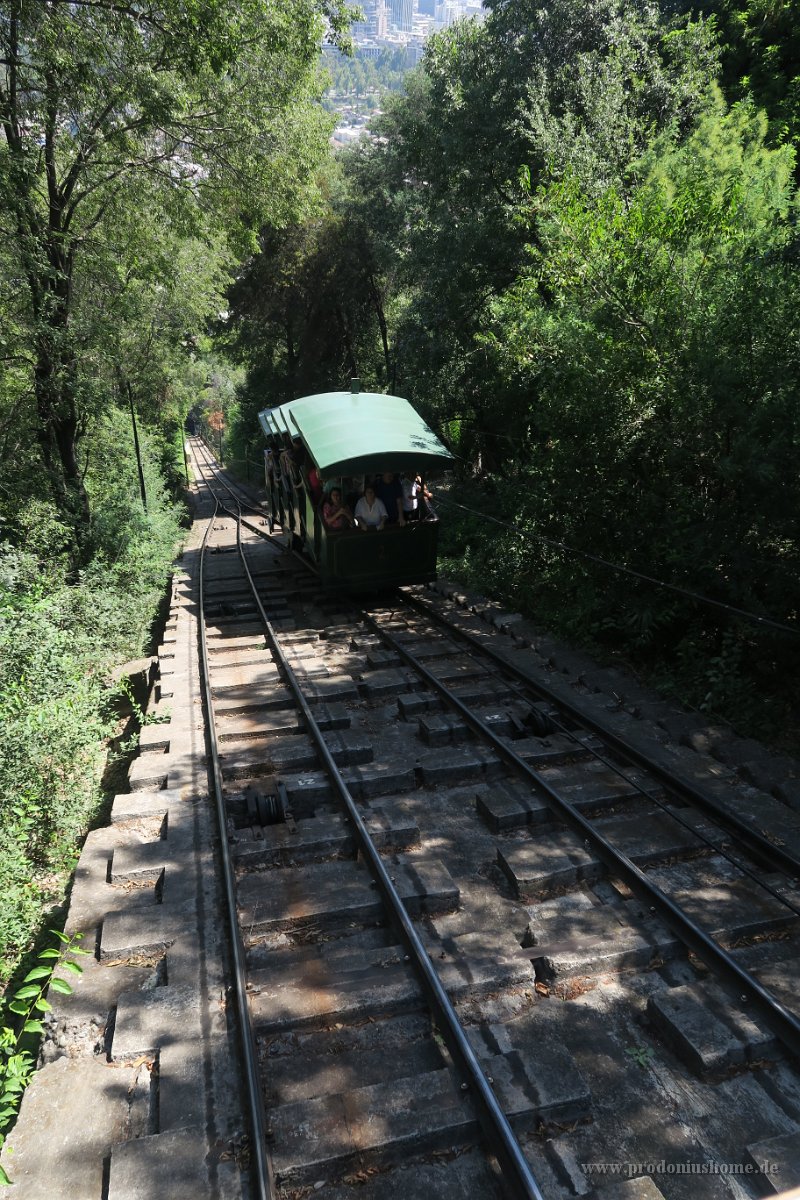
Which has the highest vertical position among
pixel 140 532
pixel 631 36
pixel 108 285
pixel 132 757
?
pixel 631 36

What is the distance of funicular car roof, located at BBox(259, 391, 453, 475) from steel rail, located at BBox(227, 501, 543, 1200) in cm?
523

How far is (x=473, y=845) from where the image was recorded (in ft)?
18.5

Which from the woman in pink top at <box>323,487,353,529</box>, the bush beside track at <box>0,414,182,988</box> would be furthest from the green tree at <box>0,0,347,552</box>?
the woman in pink top at <box>323,487,353,529</box>

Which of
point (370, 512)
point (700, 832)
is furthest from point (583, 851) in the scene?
point (370, 512)

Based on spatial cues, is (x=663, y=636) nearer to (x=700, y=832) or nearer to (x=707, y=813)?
(x=707, y=813)

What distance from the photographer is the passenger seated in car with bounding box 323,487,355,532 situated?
1107 centimetres

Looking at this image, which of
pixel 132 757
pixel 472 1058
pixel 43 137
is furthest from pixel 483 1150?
pixel 43 137

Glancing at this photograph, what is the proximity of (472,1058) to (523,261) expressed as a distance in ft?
47.7

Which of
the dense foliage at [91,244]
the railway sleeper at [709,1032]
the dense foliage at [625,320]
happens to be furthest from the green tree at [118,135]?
the railway sleeper at [709,1032]

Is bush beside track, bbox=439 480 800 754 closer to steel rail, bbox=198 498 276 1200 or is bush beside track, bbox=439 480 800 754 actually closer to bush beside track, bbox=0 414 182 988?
steel rail, bbox=198 498 276 1200

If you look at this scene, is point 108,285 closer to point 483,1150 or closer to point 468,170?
point 468,170

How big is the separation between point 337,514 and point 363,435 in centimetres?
121

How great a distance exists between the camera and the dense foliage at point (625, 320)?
7.41m

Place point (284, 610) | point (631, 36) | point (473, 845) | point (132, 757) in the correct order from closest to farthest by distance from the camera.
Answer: point (473, 845), point (132, 757), point (284, 610), point (631, 36)
